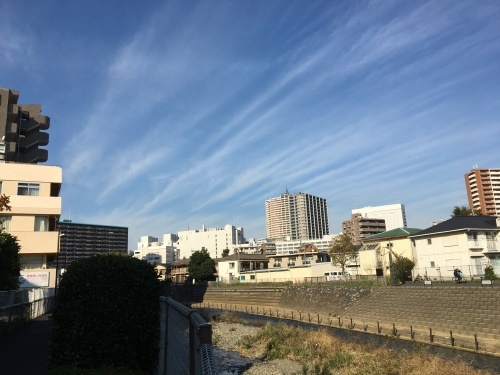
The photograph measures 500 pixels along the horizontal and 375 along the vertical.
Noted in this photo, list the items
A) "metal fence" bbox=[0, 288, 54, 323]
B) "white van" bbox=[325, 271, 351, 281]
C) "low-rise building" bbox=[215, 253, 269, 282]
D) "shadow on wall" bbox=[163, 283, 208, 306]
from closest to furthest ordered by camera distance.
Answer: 1. "metal fence" bbox=[0, 288, 54, 323]
2. "white van" bbox=[325, 271, 351, 281]
3. "shadow on wall" bbox=[163, 283, 208, 306]
4. "low-rise building" bbox=[215, 253, 269, 282]

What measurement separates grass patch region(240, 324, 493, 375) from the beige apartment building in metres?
24.7

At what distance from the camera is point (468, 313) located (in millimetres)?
28203

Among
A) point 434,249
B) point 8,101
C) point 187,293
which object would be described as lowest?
point 187,293

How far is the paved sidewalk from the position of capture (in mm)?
11438

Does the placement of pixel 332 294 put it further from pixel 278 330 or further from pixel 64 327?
pixel 64 327

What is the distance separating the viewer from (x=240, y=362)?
24.1 meters

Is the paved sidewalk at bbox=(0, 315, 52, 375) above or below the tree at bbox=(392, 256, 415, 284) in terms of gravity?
A: below

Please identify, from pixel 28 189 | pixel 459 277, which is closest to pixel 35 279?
pixel 28 189

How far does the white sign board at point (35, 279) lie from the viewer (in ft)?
130

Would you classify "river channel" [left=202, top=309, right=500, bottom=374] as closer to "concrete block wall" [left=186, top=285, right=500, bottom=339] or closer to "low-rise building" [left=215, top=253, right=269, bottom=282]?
"concrete block wall" [left=186, top=285, right=500, bottom=339]

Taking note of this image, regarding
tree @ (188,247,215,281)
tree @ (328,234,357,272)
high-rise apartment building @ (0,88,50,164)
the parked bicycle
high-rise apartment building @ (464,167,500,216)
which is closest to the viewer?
the parked bicycle

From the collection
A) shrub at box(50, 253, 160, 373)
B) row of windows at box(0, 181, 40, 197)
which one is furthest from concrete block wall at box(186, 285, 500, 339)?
row of windows at box(0, 181, 40, 197)

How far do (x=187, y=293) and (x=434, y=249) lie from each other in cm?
5752

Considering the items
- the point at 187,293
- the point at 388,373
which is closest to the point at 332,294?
the point at 388,373
